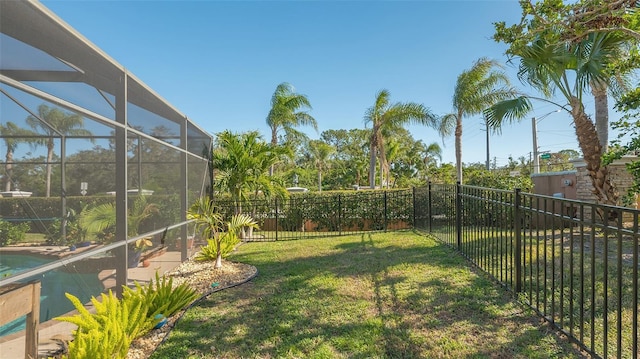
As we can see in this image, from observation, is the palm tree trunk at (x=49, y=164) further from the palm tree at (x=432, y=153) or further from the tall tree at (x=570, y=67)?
the palm tree at (x=432, y=153)

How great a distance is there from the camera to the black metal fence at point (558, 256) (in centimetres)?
215

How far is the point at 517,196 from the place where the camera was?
3.63 metres

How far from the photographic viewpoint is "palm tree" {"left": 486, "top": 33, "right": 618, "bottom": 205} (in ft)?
16.9

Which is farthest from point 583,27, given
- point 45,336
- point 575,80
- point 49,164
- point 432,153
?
point 432,153

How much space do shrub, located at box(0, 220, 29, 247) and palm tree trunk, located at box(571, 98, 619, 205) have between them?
9792mm

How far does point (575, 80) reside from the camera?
541 cm

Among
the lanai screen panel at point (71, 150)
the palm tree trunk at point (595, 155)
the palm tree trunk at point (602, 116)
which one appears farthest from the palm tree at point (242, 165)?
the palm tree trunk at point (602, 116)

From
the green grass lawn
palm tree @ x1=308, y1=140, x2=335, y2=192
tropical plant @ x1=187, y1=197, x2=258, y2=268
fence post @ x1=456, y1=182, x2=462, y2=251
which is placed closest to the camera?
the green grass lawn

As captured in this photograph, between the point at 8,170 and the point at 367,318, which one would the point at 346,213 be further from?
the point at 8,170

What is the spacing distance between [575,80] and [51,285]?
834cm

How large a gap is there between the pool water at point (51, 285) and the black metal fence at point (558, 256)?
168 inches

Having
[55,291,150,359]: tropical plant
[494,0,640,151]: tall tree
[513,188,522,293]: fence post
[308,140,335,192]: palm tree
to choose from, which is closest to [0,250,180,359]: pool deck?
[55,291,150,359]: tropical plant

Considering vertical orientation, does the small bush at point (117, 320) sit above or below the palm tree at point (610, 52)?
below

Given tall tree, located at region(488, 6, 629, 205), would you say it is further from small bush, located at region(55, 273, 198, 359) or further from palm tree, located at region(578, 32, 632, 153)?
small bush, located at region(55, 273, 198, 359)
